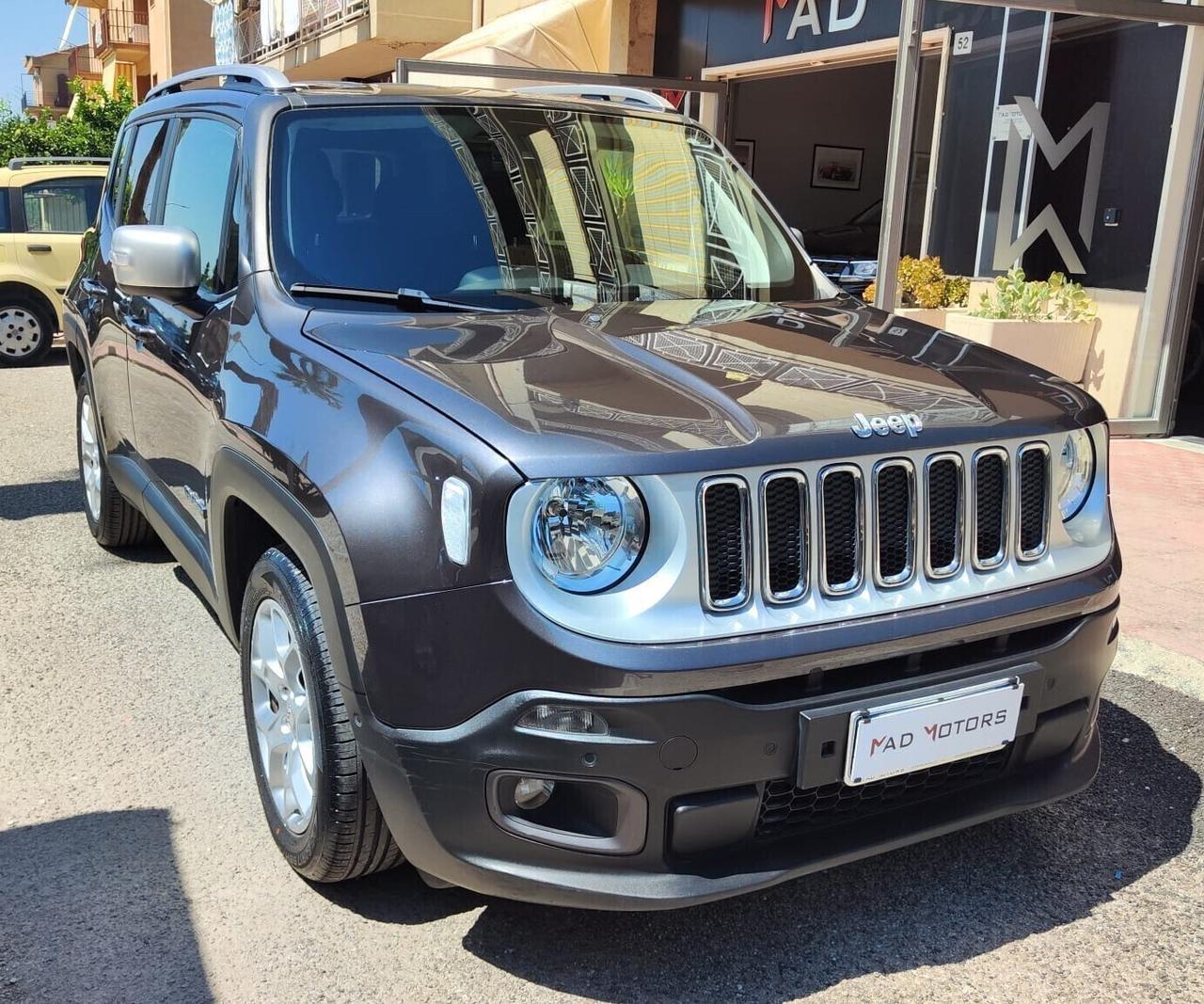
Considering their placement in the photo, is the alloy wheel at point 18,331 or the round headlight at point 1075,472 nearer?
the round headlight at point 1075,472

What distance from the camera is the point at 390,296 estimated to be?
2949 mm

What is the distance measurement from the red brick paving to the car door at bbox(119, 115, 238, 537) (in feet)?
11.3

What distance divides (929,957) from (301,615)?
5.04ft

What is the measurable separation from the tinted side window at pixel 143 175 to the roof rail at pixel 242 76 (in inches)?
6.6

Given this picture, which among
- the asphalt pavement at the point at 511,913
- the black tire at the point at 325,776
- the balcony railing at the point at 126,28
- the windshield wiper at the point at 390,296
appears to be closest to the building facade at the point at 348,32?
the balcony railing at the point at 126,28

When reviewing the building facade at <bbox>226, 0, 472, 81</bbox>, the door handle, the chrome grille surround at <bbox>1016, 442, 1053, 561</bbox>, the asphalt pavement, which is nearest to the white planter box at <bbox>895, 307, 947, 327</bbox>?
the asphalt pavement

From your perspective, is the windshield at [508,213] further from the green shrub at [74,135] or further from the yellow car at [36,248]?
the green shrub at [74,135]

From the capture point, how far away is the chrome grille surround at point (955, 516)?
7.66 feet

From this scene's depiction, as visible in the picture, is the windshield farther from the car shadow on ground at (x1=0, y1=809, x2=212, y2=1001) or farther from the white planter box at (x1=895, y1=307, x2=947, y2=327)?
the white planter box at (x1=895, y1=307, x2=947, y2=327)

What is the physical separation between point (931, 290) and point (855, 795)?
705 cm

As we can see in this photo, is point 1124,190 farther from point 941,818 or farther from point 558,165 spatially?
point 941,818

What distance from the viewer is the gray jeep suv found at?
6.77 feet

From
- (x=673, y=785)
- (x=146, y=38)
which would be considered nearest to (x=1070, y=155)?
(x=673, y=785)

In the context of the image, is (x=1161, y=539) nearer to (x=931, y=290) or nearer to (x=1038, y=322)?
(x=1038, y=322)
